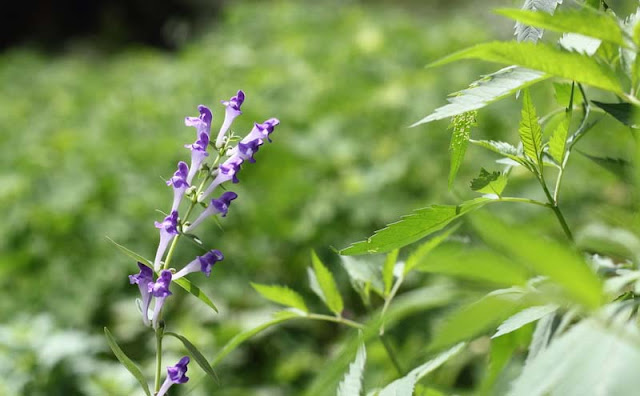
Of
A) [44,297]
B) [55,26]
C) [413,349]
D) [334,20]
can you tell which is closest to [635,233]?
[413,349]

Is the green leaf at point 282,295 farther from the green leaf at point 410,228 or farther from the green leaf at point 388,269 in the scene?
the green leaf at point 410,228

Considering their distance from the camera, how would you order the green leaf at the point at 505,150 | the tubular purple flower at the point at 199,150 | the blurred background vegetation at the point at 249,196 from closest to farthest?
the green leaf at the point at 505,150 < the tubular purple flower at the point at 199,150 < the blurred background vegetation at the point at 249,196

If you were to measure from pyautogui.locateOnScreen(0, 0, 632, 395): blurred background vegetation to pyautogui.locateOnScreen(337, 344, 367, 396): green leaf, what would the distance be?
3.12 ft

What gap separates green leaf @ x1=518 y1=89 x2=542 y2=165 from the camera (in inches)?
34.1

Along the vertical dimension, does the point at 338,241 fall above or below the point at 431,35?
below

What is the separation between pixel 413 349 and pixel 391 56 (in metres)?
2.66

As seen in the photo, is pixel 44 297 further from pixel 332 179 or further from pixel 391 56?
pixel 391 56

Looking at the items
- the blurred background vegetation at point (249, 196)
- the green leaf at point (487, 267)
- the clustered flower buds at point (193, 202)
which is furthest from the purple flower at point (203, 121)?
the blurred background vegetation at point (249, 196)

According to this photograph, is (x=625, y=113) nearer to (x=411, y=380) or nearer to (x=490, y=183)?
(x=490, y=183)

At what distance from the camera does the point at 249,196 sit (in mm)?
3385

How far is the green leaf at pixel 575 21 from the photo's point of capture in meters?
0.68

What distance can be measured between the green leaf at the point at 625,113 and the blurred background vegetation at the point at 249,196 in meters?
1.22

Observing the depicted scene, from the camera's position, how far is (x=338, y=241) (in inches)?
121

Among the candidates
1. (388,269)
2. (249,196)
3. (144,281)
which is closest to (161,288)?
(144,281)
